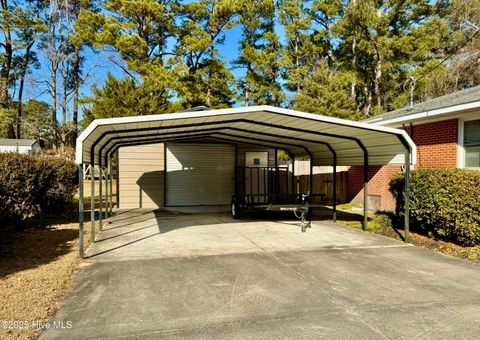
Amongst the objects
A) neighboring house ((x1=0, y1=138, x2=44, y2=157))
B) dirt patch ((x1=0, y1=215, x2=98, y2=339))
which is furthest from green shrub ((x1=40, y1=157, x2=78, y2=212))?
neighboring house ((x1=0, y1=138, x2=44, y2=157))

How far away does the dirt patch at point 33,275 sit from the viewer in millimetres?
3109

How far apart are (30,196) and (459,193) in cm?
905

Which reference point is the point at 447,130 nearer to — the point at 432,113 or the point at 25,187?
the point at 432,113

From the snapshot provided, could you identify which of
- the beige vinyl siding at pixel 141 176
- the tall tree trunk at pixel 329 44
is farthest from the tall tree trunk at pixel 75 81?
the tall tree trunk at pixel 329 44

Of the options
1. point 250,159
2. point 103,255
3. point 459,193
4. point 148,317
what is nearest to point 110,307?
point 148,317

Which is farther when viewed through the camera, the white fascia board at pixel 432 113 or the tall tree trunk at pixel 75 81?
the tall tree trunk at pixel 75 81

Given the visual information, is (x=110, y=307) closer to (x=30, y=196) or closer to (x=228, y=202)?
(x=30, y=196)

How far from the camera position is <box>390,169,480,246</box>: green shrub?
5730mm

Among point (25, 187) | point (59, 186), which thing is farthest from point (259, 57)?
point (25, 187)

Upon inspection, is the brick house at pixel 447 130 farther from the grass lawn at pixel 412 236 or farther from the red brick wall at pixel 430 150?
the grass lawn at pixel 412 236

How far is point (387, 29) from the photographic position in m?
20.9

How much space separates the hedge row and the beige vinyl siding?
8.29 feet

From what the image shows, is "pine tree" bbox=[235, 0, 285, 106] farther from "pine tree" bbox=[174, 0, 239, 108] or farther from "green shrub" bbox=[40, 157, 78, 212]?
"green shrub" bbox=[40, 157, 78, 212]

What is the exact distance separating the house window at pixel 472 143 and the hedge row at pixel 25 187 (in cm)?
1009
